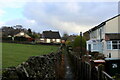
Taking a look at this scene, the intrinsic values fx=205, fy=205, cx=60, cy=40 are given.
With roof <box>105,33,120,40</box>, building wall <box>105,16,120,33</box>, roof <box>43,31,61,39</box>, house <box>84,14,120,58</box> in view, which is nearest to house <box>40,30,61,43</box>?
roof <box>43,31,61,39</box>

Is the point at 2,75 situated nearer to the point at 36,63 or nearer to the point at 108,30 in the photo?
the point at 36,63

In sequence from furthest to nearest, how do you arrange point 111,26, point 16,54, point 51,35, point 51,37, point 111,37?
point 51,35 → point 51,37 → point 111,26 → point 111,37 → point 16,54

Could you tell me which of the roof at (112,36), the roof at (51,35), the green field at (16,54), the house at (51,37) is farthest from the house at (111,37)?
the roof at (51,35)

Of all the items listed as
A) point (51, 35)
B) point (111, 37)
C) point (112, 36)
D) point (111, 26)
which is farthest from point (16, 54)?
point (51, 35)

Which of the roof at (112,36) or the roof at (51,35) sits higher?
the roof at (51,35)

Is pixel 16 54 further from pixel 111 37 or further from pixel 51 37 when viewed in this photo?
pixel 51 37

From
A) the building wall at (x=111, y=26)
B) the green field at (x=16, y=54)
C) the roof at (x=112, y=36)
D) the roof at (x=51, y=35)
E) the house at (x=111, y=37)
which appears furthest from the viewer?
the roof at (x=51, y=35)

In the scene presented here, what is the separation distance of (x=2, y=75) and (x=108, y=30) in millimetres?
30990

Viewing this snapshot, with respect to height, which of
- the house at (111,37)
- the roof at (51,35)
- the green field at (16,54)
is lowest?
the green field at (16,54)

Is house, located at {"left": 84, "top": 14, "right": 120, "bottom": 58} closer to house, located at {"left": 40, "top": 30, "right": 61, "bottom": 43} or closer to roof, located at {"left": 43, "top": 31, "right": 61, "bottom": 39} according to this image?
house, located at {"left": 40, "top": 30, "right": 61, "bottom": 43}

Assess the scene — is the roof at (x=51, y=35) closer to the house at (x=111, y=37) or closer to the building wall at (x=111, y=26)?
the house at (x=111, y=37)

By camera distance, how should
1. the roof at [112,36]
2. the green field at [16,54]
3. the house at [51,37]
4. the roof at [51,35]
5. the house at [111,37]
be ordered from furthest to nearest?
the roof at [51,35], the house at [51,37], the roof at [112,36], the house at [111,37], the green field at [16,54]

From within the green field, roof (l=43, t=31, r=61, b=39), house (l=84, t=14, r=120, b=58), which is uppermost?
roof (l=43, t=31, r=61, b=39)

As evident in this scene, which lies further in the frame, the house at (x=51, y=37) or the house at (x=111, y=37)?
the house at (x=51, y=37)
